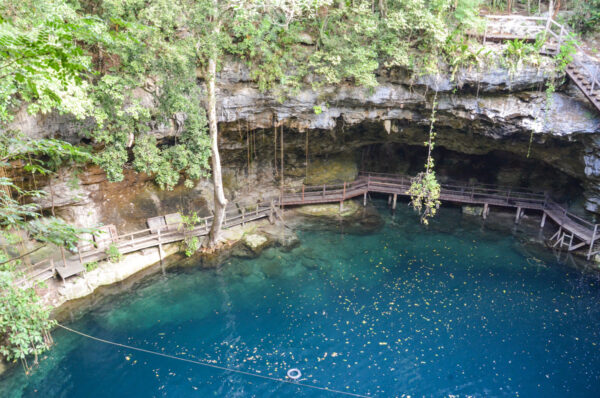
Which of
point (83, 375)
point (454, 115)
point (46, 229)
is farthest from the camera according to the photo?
point (454, 115)

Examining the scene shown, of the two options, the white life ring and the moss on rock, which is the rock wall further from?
the white life ring

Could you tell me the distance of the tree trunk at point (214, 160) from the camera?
14249mm

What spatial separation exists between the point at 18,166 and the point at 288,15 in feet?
37.1

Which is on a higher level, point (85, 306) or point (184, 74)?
point (184, 74)

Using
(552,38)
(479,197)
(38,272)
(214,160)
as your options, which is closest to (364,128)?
(479,197)

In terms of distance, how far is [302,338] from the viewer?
1301 cm

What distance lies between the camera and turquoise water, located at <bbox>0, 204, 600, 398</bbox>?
11.3 meters

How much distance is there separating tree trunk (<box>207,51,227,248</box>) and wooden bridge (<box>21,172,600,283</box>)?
0.73m

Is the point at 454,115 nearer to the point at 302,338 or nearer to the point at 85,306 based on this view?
the point at 302,338

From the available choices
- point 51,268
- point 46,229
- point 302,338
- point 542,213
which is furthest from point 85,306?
point 542,213

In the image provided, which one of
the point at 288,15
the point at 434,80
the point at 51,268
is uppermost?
the point at 288,15

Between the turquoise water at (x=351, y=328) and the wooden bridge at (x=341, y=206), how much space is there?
175 cm

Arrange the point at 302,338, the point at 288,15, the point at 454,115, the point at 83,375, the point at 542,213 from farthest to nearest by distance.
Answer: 1. the point at 542,213
2. the point at 454,115
3. the point at 288,15
4. the point at 302,338
5. the point at 83,375

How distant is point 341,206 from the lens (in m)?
21.9
